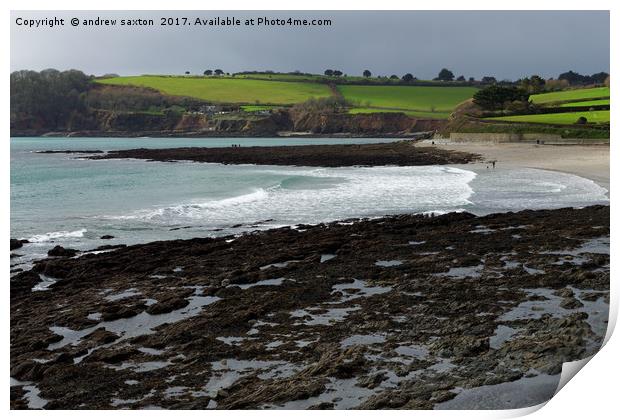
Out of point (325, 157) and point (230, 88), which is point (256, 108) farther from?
point (325, 157)

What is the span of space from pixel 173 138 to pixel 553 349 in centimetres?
9981

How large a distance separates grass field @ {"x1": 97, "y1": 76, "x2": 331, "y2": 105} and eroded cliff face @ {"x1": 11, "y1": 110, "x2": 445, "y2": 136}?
3361 millimetres

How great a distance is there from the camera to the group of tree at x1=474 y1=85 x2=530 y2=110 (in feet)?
213

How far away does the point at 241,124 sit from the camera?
357ft

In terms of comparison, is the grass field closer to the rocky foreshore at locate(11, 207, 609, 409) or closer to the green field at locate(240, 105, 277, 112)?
the green field at locate(240, 105, 277, 112)

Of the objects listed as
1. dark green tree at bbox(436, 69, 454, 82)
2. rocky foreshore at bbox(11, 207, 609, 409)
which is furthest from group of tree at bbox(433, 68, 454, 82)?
rocky foreshore at bbox(11, 207, 609, 409)

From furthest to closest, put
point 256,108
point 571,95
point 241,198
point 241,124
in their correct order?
point 241,124, point 256,108, point 571,95, point 241,198

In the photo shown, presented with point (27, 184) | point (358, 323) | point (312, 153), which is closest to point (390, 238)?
point (358, 323)

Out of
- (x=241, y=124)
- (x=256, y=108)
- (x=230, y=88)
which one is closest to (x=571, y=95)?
(x=230, y=88)

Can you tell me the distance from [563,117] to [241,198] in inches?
1463

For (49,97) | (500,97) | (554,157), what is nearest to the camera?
(554,157)

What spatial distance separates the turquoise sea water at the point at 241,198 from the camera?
59.4 ft

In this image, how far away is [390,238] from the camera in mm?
15328

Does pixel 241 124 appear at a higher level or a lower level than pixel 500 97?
lower
